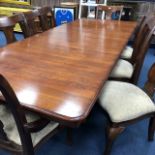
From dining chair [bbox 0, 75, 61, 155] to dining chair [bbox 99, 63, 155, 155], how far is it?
36cm

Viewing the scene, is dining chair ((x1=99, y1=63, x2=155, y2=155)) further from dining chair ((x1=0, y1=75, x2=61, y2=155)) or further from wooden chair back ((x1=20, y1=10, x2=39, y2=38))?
wooden chair back ((x1=20, y1=10, x2=39, y2=38))

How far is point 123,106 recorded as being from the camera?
1.36 m

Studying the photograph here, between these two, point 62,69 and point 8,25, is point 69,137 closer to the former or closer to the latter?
point 62,69

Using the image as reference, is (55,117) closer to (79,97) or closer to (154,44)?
(79,97)

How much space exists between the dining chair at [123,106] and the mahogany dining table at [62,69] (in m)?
0.26

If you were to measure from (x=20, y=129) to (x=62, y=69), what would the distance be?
426 millimetres

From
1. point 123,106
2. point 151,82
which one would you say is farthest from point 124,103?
point 151,82

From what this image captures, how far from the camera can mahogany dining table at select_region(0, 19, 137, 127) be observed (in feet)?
2.85

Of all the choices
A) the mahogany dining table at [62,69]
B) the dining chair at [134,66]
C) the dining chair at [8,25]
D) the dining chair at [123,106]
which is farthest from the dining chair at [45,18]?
the dining chair at [123,106]

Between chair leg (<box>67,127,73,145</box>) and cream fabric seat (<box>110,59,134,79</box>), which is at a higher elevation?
cream fabric seat (<box>110,59,134,79</box>)

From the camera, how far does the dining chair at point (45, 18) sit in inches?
90.5

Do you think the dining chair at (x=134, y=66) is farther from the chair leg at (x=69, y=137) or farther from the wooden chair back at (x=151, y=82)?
the chair leg at (x=69, y=137)

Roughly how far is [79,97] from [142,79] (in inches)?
80.2

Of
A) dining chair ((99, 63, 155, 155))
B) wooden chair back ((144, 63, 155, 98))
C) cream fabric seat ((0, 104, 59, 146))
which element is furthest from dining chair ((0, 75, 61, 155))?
wooden chair back ((144, 63, 155, 98))
